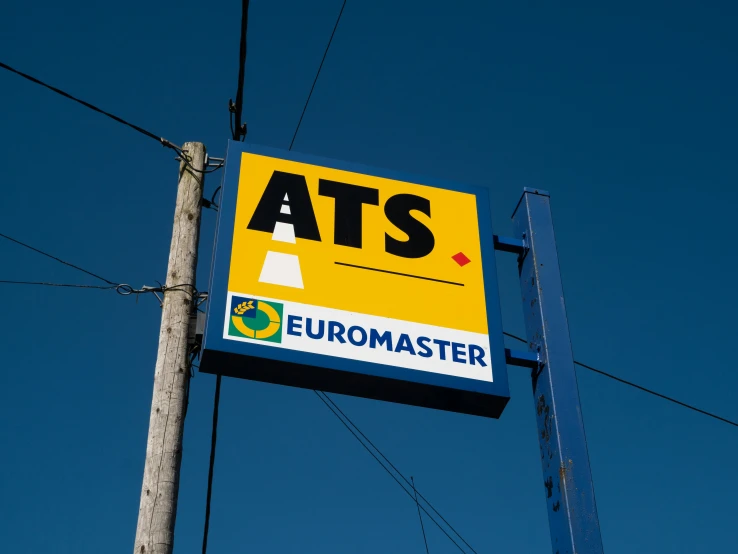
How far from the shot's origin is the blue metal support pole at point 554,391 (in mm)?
5238

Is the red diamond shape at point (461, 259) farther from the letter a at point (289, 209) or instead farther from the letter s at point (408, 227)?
the letter a at point (289, 209)

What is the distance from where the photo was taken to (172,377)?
616 centimetres

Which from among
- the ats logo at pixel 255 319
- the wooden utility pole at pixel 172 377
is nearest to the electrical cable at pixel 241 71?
the wooden utility pole at pixel 172 377

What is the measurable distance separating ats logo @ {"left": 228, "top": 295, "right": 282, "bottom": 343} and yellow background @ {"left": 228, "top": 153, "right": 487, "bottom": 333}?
0.09 m

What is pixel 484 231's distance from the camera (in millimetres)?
7066

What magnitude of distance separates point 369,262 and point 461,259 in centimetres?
73

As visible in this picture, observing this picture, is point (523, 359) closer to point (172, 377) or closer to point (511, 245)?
point (511, 245)

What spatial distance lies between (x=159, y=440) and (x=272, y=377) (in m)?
0.81

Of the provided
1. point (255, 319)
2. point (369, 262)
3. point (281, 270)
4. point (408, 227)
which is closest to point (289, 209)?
point (281, 270)

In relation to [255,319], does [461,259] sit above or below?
above

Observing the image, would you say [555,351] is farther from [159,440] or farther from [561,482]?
[159,440]

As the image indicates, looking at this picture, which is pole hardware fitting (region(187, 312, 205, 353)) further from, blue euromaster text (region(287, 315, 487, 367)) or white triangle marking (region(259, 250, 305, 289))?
blue euromaster text (region(287, 315, 487, 367))

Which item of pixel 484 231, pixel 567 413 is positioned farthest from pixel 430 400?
pixel 484 231

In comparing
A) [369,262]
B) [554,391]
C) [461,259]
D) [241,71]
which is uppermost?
[241,71]
